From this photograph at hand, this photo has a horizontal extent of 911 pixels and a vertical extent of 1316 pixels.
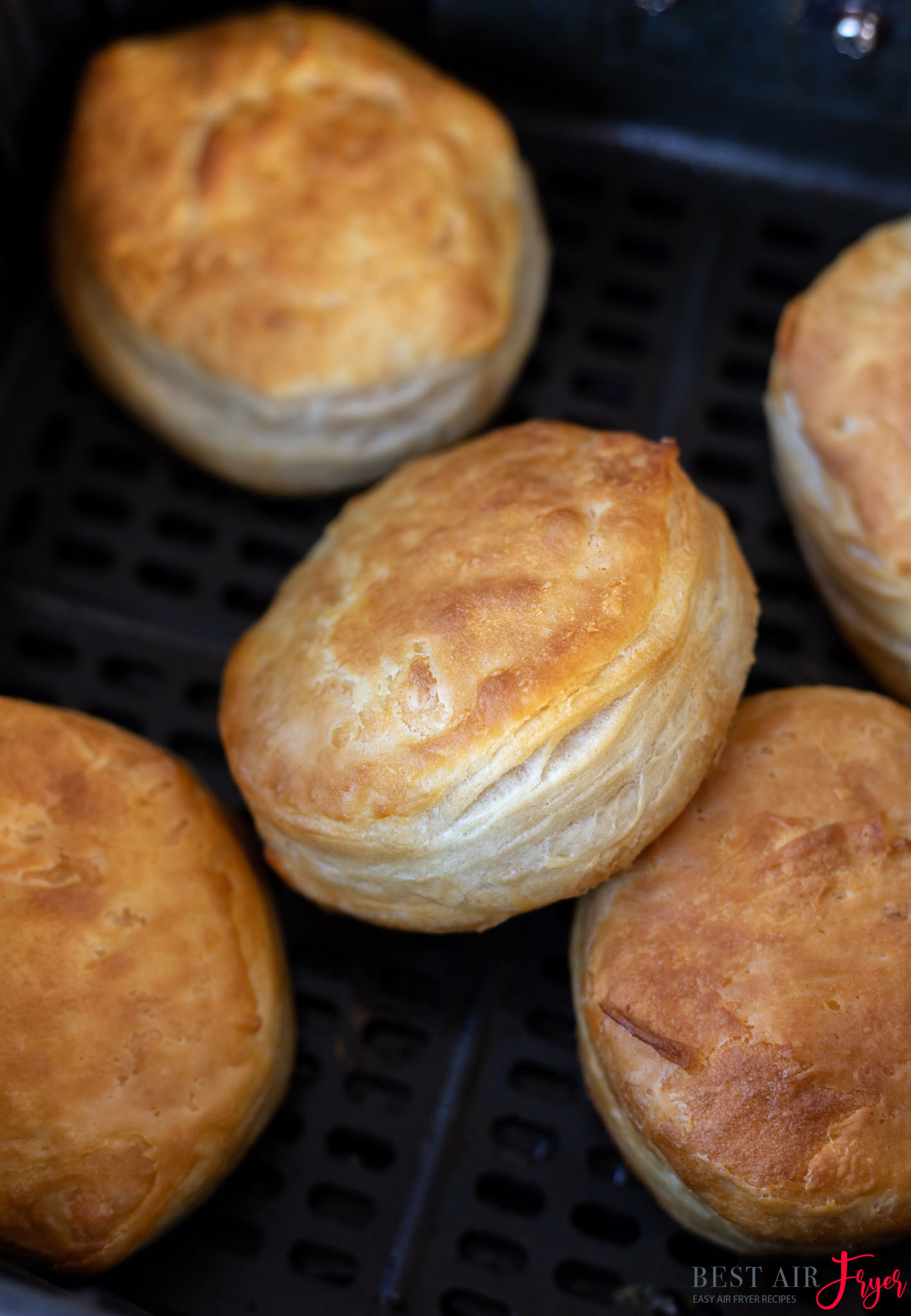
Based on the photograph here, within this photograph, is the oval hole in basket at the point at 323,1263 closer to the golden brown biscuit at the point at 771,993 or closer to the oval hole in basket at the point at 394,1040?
the oval hole in basket at the point at 394,1040

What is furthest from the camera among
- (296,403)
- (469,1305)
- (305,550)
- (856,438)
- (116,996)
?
(305,550)

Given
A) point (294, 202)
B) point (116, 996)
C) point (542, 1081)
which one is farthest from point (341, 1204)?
point (294, 202)

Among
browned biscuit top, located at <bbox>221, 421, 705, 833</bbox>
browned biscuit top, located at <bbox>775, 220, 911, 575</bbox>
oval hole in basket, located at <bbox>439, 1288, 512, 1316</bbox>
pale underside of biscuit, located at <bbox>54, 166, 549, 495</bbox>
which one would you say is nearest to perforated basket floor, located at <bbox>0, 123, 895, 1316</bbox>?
oval hole in basket, located at <bbox>439, 1288, 512, 1316</bbox>

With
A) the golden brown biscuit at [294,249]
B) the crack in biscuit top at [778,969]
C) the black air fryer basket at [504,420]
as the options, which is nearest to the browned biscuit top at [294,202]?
the golden brown biscuit at [294,249]

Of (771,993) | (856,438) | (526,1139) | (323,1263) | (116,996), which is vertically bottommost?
(323,1263)

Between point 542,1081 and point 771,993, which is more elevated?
point 771,993

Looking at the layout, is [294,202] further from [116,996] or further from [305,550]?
[116,996]
